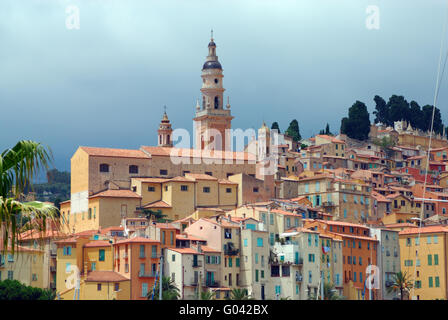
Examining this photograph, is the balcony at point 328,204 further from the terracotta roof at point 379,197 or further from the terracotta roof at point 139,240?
the terracotta roof at point 139,240

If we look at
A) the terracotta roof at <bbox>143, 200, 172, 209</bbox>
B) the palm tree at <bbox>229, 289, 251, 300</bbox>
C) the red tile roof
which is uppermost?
the terracotta roof at <bbox>143, 200, 172, 209</bbox>

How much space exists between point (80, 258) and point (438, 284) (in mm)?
27296

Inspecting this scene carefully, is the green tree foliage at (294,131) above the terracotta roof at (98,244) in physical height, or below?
above

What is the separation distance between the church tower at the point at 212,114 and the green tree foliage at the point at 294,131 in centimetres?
2994

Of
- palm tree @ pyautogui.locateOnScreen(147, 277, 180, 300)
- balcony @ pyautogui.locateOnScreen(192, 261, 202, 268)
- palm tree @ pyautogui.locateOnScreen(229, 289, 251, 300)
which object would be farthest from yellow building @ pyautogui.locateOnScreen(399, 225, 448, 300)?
palm tree @ pyautogui.locateOnScreen(147, 277, 180, 300)

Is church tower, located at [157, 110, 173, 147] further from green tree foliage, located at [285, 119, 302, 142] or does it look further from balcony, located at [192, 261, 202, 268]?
balcony, located at [192, 261, 202, 268]

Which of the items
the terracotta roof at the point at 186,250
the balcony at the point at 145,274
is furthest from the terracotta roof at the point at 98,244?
the terracotta roof at the point at 186,250

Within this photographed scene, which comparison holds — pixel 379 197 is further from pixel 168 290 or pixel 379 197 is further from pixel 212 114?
pixel 168 290

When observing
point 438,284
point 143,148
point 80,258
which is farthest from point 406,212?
point 80,258

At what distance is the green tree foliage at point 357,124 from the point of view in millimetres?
129125

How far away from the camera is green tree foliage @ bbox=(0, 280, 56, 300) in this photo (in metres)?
54.4

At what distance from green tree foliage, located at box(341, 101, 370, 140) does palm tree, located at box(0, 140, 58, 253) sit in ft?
396

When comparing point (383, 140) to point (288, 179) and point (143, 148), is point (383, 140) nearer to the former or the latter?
point (288, 179)

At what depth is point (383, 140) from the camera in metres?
122
